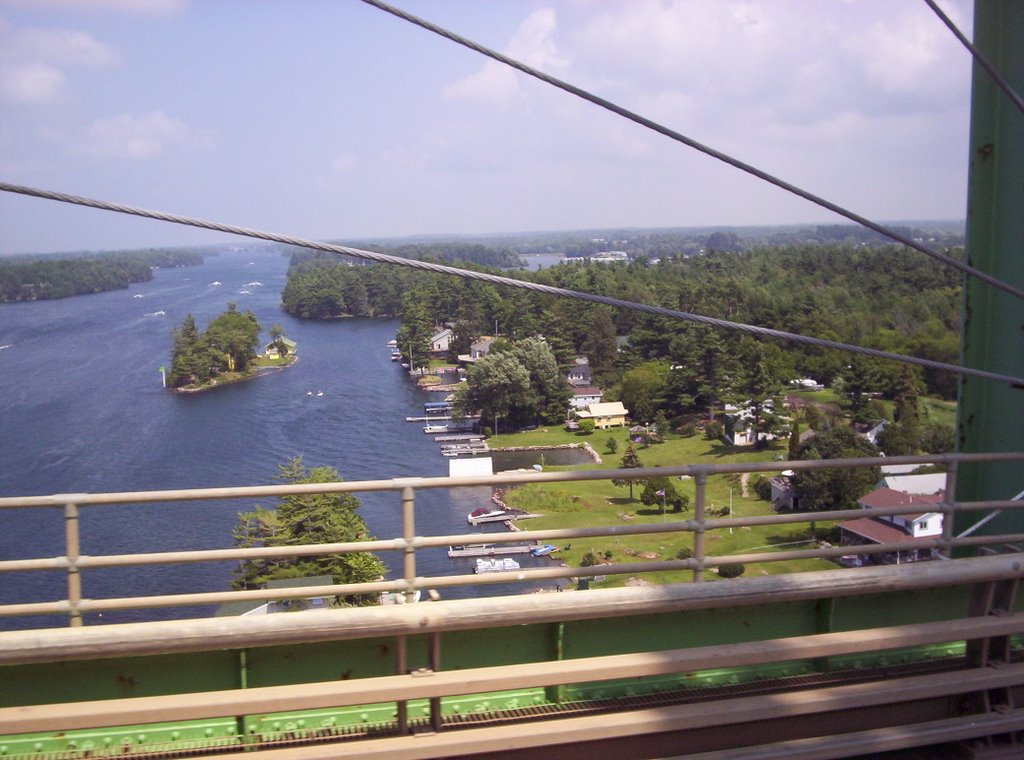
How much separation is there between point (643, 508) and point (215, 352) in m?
7.49

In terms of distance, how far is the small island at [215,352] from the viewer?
14.3 meters

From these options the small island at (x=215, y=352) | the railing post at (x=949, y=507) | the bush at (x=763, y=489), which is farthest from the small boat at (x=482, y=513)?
the railing post at (x=949, y=507)

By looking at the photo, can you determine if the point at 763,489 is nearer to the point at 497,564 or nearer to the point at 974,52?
the point at 497,564

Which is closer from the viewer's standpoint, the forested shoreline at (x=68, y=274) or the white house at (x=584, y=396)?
the forested shoreline at (x=68, y=274)

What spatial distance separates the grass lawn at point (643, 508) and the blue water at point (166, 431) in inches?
50.5

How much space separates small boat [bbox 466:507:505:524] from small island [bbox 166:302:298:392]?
471 centimetres

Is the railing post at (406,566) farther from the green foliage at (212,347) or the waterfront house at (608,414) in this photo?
the waterfront house at (608,414)

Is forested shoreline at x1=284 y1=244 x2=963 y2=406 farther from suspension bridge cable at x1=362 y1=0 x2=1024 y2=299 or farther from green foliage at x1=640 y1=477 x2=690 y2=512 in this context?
suspension bridge cable at x1=362 y1=0 x2=1024 y2=299

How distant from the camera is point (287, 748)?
2828 millimetres

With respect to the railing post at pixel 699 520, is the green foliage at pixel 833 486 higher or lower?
lower

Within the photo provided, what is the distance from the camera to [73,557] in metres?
2.85

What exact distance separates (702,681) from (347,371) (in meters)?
16.7

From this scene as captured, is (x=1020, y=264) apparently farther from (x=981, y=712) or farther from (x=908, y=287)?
(x=908, y=287)

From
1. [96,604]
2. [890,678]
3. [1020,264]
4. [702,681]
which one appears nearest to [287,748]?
[96,604]
